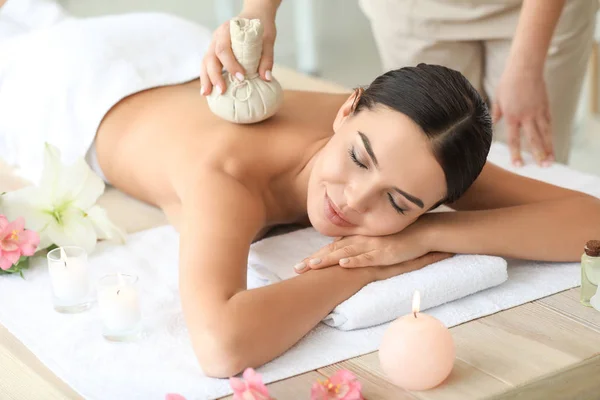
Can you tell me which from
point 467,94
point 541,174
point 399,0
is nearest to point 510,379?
point 467,94

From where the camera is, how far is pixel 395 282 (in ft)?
6.41

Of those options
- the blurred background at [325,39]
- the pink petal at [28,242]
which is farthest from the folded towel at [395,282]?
the blurred background at [325,39]

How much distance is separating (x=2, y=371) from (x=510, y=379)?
1.00 metres

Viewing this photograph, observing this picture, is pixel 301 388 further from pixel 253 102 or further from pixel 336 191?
pixel 253 102

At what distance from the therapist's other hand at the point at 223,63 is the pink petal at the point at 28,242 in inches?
20.3

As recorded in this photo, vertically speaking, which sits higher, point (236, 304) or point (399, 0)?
point (399, 0)

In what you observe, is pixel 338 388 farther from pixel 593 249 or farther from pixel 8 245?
pixel 8 245

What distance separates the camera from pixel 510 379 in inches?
67.6

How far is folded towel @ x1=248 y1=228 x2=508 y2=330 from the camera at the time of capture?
6.18ft

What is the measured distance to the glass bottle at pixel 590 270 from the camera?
1.91m

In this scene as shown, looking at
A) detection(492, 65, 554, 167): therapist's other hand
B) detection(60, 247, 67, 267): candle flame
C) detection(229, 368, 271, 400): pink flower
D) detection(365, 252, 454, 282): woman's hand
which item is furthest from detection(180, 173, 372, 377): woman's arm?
detection(492, 65, 554, 167): therapist's other hand

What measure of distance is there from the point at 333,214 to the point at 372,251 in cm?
12

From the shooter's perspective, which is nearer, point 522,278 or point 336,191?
point 336,191

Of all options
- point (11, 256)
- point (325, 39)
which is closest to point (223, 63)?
point (11, 256)
